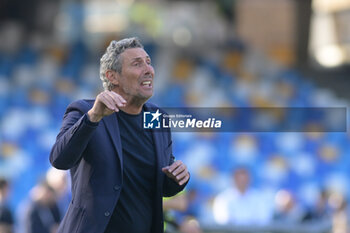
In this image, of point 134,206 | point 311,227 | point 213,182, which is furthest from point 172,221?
point 213,182

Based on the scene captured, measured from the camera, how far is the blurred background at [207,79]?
13.2 meters

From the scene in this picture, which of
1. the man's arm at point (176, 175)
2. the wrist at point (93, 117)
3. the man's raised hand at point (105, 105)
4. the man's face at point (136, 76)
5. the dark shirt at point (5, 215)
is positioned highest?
the man's face at point (136, 76)

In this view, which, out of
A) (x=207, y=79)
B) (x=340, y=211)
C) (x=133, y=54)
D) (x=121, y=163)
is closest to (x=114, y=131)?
(x=121, y=163)

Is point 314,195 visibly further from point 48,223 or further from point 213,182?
point 48,223

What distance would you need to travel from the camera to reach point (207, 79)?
16.1 m

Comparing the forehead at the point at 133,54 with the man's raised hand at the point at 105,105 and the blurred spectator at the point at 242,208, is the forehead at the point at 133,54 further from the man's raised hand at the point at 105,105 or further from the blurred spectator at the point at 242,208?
the blurred spectator at the point at 242,208

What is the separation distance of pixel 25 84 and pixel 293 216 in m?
7.54

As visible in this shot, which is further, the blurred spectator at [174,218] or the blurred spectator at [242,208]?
the blurred spectator at [242,208]

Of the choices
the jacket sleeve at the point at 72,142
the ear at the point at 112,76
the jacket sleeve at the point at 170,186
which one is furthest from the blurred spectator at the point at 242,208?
the jacket sleeve at the point at 72,142

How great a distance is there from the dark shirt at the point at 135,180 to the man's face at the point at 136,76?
0.14 metres

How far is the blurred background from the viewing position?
13.2 metres

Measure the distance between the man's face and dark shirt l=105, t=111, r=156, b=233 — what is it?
0.14 m

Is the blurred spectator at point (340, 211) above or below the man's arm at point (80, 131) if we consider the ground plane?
below

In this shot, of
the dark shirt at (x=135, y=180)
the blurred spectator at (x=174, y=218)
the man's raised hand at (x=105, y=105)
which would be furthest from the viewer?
the blurred spectator at (x=174, y=218)
